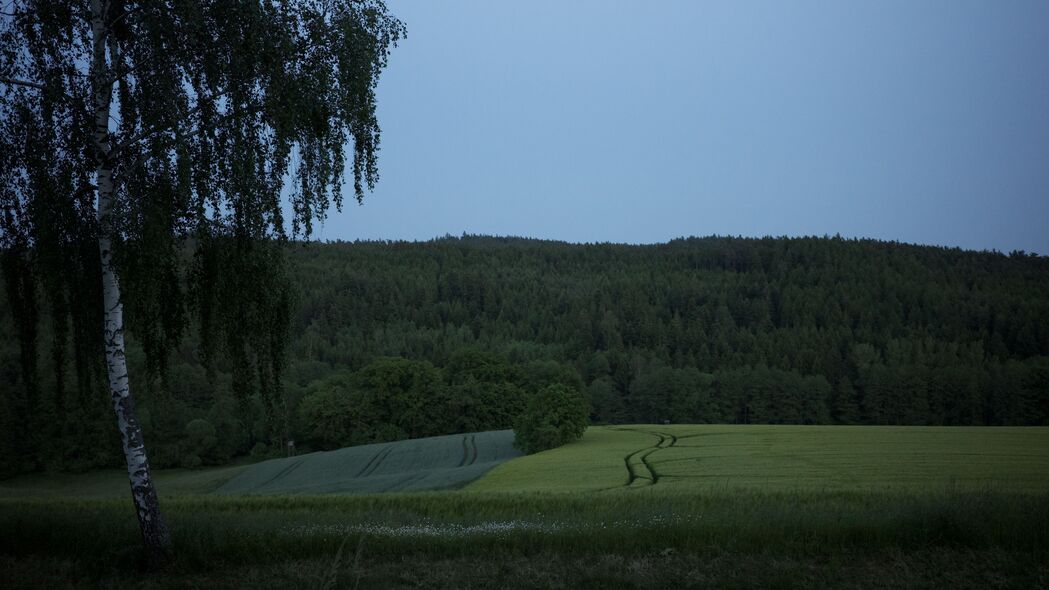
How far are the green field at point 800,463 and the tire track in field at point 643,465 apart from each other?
5 cm

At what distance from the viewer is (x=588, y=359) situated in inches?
4678

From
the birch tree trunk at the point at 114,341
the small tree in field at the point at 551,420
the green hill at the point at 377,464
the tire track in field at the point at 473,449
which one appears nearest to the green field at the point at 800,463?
the small tree in field at the point at 551,420

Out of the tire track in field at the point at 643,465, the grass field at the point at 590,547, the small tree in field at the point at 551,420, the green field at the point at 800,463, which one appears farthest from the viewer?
the small tree in field at the point at 551,420

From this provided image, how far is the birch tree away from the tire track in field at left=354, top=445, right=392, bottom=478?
36.8 metres

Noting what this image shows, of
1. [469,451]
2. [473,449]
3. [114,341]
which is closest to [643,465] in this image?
[469,451]

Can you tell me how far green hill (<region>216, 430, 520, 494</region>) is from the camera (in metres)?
43.9

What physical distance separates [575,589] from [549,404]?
44.2 metres

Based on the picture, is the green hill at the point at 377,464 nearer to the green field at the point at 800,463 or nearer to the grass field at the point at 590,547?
the green field at the point at 800,463

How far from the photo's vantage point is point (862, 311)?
153 meters

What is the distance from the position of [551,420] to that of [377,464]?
44.0ft

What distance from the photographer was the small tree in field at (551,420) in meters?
52.0

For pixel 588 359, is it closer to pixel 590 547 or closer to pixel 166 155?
pixel 590 547

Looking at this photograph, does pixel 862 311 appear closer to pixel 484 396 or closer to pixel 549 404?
pixel 484 396

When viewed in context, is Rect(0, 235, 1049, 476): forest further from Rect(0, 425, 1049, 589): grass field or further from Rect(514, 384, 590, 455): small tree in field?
Rect(514, 384, 590, 455): small tree in field
